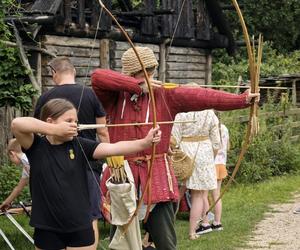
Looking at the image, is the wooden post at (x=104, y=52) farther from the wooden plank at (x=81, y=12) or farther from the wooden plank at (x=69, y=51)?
the wooden plank at (x=81, y=12)

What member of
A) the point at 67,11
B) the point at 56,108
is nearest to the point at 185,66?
the point at 67,11

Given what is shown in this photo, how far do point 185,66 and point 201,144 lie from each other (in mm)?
6281

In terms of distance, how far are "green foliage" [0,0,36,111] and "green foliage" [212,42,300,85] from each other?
10447 millimetres


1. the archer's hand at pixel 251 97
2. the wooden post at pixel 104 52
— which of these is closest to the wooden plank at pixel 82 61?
the wooden post at pixel 104 52

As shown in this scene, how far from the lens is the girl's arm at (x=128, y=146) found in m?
3.42

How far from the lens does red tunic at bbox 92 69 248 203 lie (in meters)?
4.16

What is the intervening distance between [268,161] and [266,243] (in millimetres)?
4703

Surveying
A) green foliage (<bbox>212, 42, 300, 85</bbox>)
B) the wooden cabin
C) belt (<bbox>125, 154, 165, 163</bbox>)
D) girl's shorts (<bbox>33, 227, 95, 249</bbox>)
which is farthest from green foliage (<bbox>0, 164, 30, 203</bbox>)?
green foliage (<bbox>212, 42, 300, 85</bbox>)

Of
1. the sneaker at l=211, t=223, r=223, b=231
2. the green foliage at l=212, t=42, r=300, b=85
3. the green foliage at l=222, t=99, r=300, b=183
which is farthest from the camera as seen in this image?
the green foliage at l=212, t=42, r=300, b=85

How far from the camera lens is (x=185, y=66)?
12.9 meters

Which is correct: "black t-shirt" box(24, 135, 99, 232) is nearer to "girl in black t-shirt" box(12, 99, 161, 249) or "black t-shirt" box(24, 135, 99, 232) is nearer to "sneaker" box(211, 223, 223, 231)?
"girl in black t-shirt" box(12, 99, 161, 249)

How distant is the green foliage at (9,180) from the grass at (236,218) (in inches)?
11.4

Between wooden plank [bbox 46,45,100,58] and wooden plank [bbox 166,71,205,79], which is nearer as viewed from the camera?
wooden plank [bbox 46,45,100,58]

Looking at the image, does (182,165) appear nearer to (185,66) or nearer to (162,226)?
(162,226)
